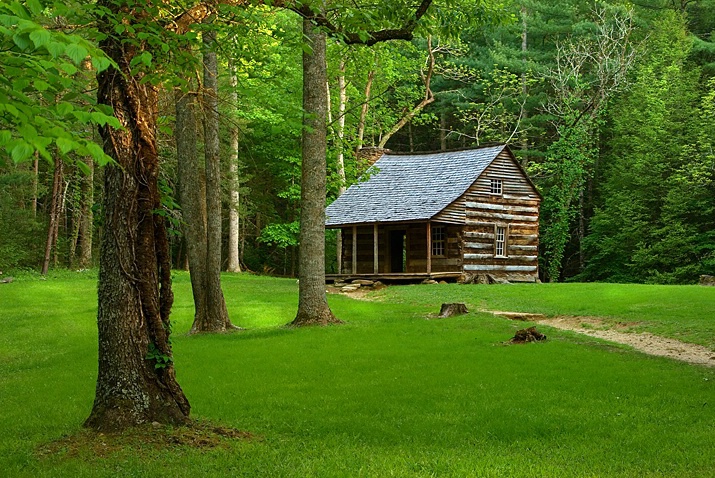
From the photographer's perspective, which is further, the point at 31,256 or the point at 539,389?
the point at 31,256

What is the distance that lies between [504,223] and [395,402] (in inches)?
1022

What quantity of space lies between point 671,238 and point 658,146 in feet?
18.5

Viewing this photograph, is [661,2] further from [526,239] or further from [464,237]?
[464,237]

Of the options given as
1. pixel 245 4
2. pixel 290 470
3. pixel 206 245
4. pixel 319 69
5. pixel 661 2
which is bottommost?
pixel 290 470

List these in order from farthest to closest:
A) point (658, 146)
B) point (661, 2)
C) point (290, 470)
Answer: point (661, 2) → point (658, 146) → point (290, 470)

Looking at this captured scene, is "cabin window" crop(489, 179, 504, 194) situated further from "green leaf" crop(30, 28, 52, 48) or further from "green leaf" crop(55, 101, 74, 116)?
"green leaf" crop(30, 28, 52, 48)

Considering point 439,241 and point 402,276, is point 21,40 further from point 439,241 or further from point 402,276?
point 439,241

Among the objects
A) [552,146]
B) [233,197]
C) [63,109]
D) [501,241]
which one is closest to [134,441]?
[63,109]

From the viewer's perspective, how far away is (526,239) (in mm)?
34844

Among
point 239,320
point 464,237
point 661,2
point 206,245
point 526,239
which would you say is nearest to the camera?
point 206,245

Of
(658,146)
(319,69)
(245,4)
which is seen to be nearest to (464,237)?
(658,146)

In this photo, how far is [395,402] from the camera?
905 cm

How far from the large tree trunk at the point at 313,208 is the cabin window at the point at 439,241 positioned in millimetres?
16519

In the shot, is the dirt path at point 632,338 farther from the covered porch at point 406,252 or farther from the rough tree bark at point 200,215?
the covered porch at point 406,252
